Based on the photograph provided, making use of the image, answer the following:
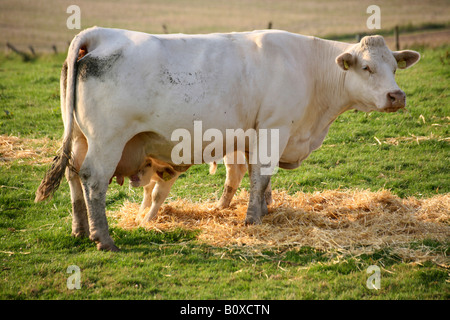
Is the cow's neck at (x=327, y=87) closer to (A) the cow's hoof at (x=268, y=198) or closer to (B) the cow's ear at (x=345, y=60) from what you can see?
(B) the cow's ear at (x=345, y=60)

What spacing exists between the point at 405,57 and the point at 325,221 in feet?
8.87

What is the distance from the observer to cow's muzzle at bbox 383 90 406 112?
22.8 feet

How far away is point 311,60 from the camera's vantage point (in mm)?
7660

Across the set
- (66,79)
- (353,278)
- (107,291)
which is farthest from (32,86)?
(353,278)

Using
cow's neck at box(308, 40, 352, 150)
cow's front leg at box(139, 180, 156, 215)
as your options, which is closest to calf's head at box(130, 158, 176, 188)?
cow's front leg at box(139, 180, 156, 215)

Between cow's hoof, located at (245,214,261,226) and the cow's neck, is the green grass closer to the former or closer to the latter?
cow's hoof, located at (245,214,261,226)

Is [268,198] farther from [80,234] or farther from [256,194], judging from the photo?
[80,234]

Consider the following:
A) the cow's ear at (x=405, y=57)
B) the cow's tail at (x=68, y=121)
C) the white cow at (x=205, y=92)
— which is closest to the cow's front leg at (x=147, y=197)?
the white cow at (x=205, y=92)

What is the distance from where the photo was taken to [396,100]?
6.95 metres

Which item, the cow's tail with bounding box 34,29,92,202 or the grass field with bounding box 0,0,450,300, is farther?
the cow's tail with bounding box 34,29,92,202

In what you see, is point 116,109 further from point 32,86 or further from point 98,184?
point 32,86

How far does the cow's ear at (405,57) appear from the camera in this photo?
24.9 feet

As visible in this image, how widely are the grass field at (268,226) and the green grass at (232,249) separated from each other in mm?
19

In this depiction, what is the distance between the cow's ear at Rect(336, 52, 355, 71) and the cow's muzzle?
718mm
